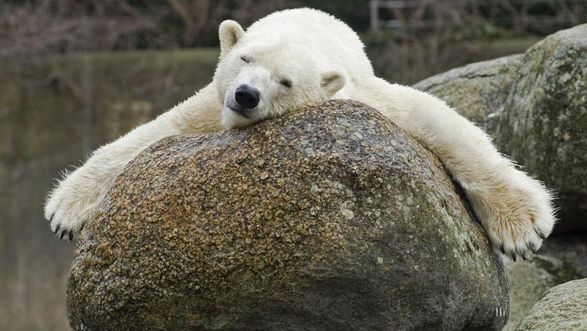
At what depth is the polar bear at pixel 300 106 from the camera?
369 cm

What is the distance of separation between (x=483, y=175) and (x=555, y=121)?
110cm

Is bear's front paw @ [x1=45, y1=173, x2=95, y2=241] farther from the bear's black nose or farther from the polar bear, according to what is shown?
the bear's black nose

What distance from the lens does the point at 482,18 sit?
34.2 feet

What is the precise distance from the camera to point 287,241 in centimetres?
323

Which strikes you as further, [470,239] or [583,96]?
[583,96]

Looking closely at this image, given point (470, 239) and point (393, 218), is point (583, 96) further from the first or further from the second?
point (393, 218)

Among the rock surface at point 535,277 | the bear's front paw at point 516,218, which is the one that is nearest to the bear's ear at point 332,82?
the bear's front paw at point 516,218

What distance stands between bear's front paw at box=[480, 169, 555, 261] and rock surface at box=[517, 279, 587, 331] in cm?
21

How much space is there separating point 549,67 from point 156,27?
22.9ft

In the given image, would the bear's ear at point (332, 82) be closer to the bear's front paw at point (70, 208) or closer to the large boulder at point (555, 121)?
the bear's front paw at point (70, 208)

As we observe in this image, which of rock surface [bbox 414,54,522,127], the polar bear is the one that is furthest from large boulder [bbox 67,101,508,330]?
rock surface [bbox 414,54,522,127]

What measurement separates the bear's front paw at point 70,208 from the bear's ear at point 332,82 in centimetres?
101

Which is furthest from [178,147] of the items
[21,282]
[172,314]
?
[21,282]

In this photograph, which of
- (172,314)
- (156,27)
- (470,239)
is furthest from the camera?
(156,27)
